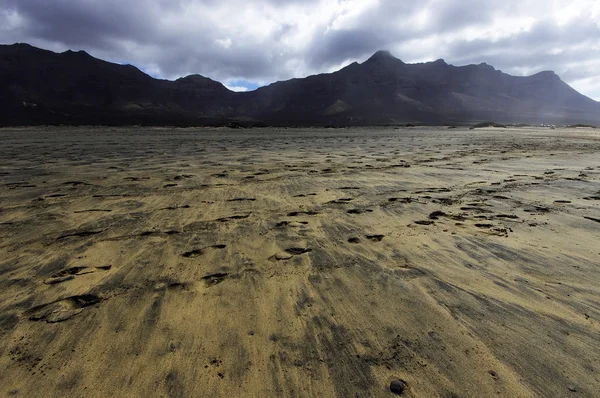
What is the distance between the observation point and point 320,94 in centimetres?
16075

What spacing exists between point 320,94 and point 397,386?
167 metres

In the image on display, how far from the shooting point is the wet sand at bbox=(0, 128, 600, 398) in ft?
5.79

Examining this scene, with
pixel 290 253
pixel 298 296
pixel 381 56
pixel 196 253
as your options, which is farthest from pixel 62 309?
pixel 381 56

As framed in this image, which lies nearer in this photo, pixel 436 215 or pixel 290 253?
pixel 290 253

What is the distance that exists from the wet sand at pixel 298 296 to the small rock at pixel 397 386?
4cm

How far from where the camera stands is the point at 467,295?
101 inches

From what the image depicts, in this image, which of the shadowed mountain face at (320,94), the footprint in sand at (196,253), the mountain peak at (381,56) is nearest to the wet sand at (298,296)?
the footprint in sand at (196,253)

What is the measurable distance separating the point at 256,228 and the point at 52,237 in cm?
224

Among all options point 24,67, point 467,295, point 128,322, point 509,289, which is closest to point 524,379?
point 467,295

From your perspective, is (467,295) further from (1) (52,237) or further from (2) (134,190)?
(2) (134,190)

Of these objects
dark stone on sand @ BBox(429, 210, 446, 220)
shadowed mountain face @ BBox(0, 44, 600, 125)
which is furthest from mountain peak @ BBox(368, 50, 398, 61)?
dark stone on sand @ BBox(429, 210, 446, 220)

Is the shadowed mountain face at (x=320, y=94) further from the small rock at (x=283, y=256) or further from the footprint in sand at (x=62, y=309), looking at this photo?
the footprint in sand at (x=62, y=309)

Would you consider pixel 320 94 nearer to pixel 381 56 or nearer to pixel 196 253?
pixel 381 56

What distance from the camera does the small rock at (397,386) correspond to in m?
1.66
